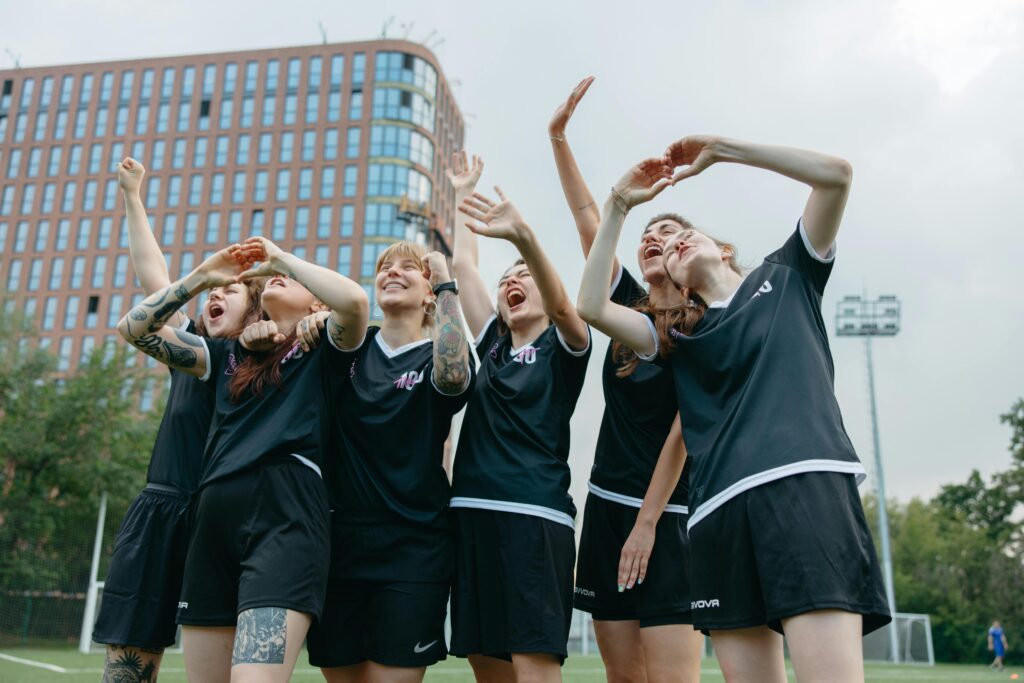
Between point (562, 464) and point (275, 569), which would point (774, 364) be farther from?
point (275, 569)

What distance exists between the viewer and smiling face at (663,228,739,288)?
3555 mm

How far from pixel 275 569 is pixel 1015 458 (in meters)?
55.1

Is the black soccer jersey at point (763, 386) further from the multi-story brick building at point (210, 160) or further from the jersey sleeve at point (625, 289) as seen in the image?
the multi-story brick building at point (210, 160)

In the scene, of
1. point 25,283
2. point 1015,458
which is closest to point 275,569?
point 1015,458

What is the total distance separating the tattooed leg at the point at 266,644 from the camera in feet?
10.7

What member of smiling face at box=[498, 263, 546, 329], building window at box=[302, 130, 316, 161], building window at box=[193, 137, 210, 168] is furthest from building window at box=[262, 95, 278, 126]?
smiling face at box=[498, 263, 546, 329]

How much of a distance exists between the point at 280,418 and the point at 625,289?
6.28 feet

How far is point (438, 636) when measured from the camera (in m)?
3.87

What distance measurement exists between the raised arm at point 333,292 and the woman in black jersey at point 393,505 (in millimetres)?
172

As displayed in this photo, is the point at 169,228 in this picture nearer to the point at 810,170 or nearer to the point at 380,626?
the point at 380,626

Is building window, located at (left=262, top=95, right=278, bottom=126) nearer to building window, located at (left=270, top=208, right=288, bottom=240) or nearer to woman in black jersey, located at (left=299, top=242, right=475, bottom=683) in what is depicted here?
building window, located at (left=270, top=208, right=288, bottom=240)

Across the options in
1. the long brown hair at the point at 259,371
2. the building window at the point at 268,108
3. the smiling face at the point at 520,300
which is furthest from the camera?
the building window at the point at 268,108

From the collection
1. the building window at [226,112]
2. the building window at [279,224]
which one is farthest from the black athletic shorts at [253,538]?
the building window at [226,112]

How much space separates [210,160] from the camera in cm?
6856
